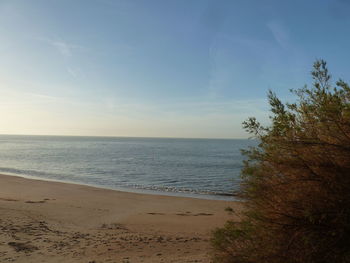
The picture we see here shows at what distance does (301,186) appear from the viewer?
3828 millimetres

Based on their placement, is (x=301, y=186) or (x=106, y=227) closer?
(x=301, y=186)

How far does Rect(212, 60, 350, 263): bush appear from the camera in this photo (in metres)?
3.57

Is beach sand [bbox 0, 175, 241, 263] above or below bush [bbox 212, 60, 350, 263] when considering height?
below

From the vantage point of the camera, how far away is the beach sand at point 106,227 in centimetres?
778

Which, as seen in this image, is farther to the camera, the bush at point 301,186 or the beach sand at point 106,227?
the beach sand at point 106,227

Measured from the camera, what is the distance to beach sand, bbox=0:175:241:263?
7781 millimetres

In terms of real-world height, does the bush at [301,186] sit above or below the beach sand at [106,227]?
above

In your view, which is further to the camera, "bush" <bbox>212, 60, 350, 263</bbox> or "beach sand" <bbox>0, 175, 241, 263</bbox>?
"beach sand" <bbox>0, 175, 241, 263</bbox>

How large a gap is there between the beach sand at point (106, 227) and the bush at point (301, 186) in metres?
3.11

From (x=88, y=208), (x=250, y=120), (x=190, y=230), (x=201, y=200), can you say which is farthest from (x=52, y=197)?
(x=250, y=120)

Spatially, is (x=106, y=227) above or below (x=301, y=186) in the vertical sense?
below

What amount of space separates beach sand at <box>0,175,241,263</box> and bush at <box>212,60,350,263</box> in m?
3.11

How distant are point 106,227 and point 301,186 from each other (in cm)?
937

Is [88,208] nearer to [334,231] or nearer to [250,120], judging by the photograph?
[250,120]
